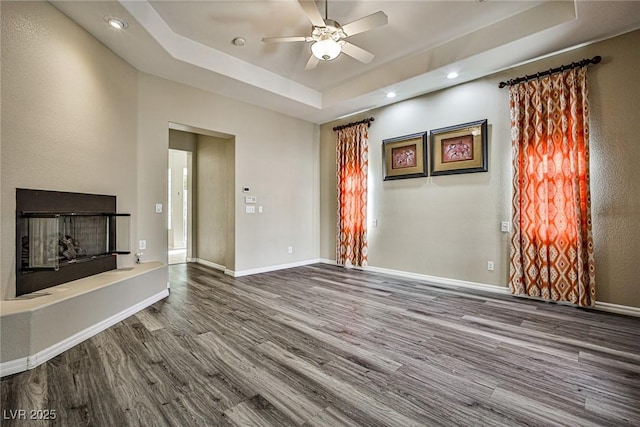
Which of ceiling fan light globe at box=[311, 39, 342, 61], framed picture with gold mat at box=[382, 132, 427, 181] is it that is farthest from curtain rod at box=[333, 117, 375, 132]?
ceiling fan light globe at box=[311, 39, 342, 61]

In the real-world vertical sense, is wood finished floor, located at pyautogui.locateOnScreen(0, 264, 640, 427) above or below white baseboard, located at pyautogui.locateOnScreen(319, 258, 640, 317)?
below

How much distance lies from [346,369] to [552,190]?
131 inches

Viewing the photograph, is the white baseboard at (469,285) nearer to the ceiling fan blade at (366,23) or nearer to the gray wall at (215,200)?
the gray wall at (215,200)

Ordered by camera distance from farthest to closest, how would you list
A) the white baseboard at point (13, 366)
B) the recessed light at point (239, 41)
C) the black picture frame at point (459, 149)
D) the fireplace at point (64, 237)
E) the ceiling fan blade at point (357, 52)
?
the black picture frame at point (459, 149) → the recessed light at point (239, 41) → the ceiling fan blade at point (357, 52) → the fireplace at point (64, 237) → the white baseboard at point (13, 366)

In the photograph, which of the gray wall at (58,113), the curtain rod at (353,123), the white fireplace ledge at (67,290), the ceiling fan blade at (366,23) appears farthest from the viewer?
the curtain rod at (353,123)

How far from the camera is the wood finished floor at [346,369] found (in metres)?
1.57

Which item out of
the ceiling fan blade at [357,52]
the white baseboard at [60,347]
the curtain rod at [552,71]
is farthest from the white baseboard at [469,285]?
the white baseboard at [60,347]

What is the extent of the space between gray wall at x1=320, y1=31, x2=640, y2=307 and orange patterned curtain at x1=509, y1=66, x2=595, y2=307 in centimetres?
12

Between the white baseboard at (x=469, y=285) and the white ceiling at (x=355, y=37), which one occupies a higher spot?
the white ceiling at (x=355, y=37)

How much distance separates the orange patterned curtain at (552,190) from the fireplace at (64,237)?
5.06 meters

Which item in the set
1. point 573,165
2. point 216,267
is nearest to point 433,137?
point 573,165

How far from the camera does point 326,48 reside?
297cm

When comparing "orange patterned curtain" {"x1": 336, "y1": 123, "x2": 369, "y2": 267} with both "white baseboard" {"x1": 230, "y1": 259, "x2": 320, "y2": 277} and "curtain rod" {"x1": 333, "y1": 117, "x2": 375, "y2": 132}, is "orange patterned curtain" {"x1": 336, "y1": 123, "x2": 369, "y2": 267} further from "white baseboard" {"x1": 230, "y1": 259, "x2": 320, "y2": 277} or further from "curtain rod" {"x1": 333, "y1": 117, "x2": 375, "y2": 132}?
"white baseboard" {"x1": 230, "y1": 259, "x2": 320, "y2": 277}

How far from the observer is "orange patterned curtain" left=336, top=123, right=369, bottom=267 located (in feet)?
17.8
